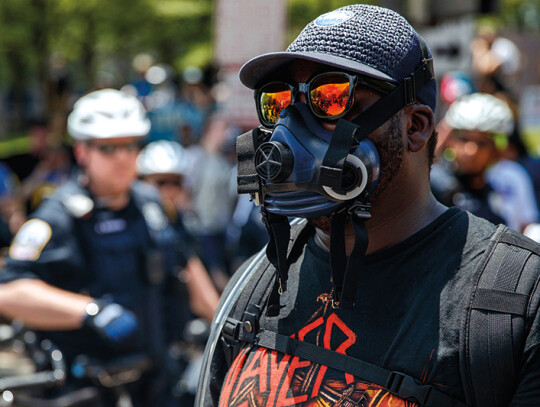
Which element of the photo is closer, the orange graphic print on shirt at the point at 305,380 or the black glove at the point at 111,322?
the orange graphic print on shirt at the point at 305,380

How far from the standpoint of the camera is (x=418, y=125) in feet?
6.49

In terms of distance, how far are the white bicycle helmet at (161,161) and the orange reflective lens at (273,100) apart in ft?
18.2

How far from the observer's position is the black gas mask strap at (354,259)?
1.85m

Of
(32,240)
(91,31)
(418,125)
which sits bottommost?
(91,31)

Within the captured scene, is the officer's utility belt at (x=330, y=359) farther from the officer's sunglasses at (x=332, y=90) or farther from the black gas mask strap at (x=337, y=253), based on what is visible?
the officer's sunglasses at (x=332, y=90)

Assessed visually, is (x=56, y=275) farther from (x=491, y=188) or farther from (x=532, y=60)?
(x=532, y=60)

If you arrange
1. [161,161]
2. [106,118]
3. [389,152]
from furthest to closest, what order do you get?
[161,161], [106,118], [389,152]

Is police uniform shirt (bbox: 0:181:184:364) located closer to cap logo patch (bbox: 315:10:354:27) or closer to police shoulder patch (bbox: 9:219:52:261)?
police shoulder patch (bbox: 9:219:52:261)

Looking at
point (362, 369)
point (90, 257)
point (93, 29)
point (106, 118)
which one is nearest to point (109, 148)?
point (106, 118)

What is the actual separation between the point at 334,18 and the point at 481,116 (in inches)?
151

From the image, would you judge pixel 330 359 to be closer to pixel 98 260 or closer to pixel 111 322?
pixel 111 322

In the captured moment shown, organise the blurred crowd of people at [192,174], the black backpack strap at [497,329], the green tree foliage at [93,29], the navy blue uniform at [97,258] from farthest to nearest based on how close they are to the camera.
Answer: the green tree foliage at [93,29], the blurred crowd of people at [192,174], the navy blue uniform at [97,258], the black backpack strap at [497,329]

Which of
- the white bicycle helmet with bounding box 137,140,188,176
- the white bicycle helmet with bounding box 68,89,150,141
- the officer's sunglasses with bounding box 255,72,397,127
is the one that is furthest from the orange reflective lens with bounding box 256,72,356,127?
the white bicycle helmet with bounding box 137,140,188,176

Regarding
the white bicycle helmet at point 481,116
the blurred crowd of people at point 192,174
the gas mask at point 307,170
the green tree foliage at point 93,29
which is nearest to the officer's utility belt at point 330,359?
the gas mask at point 307,170
